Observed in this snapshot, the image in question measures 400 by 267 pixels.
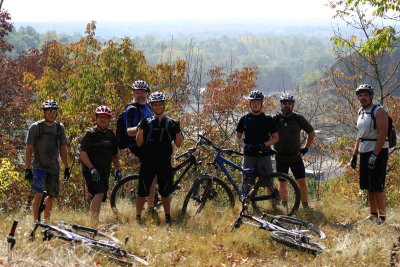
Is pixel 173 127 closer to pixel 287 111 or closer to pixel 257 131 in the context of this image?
pixel 257 131

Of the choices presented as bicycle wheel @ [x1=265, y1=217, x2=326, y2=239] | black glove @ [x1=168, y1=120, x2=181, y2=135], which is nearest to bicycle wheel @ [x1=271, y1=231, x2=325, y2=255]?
bicycle wheel @ [x1=265, y1=217, x2=326, y2=239]

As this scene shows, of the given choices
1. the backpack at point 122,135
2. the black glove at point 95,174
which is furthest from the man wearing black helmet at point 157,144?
the black glove at point 95,174

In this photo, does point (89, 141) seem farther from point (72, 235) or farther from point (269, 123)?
point (269, 123)

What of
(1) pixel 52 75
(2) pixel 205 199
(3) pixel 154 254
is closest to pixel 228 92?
(1) pixel 52 75

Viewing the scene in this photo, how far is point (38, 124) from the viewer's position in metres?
7.55

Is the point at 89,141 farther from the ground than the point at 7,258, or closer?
farther from the ground

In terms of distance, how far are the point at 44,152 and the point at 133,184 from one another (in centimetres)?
220

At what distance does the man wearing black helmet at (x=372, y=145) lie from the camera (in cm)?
762

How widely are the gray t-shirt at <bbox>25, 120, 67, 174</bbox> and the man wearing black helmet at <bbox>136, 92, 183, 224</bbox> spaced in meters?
1.40

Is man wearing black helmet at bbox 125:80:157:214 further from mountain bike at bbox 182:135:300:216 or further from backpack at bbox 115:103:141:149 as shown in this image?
mountain bike at bbox 182:135:300:216

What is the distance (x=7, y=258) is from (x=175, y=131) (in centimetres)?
312

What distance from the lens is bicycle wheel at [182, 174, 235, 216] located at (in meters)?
8.57

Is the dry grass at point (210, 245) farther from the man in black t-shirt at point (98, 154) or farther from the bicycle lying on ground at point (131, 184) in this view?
the man in black t-shirt at point (98, 154)

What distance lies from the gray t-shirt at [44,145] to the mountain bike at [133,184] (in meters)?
1.54
